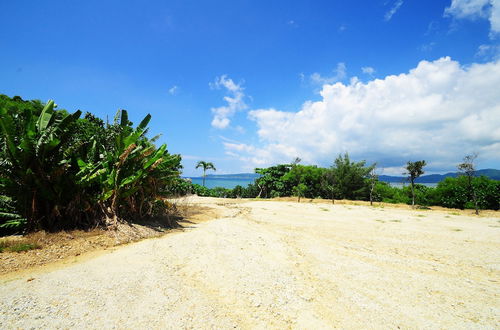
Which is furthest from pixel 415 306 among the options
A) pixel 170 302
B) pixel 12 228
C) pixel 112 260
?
pixel 12 228

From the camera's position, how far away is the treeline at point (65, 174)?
5.22 metres

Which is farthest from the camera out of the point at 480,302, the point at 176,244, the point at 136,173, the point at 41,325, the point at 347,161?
the point at 347,161

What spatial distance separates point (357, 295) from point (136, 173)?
20.8ft

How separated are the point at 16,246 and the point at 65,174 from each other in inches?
79.0

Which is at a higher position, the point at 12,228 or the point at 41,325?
the point at 12,228

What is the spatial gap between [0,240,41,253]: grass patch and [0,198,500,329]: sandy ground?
1121 mm

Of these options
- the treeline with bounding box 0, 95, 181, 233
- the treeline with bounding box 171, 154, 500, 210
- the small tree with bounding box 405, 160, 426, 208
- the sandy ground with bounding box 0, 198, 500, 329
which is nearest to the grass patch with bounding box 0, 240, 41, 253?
the treeline with bounding box 0, 95, 181, 233

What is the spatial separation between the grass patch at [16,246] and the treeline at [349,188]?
9379 mm

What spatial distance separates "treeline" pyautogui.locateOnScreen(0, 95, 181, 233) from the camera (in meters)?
5.22

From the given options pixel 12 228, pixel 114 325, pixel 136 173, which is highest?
pixel 136 173

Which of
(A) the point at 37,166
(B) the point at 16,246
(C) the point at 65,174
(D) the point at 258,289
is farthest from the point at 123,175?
(D) the point at 258,289

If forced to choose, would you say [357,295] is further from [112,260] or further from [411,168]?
[411,168]

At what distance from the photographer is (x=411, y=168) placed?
1734 centimetres

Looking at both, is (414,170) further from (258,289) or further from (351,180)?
(258,289)
